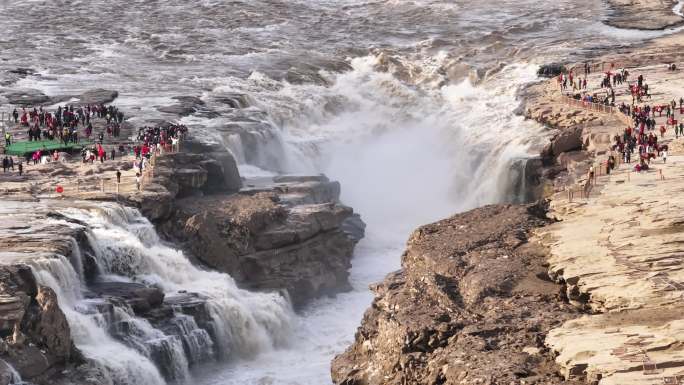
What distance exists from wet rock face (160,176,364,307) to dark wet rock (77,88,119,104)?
73.3ft

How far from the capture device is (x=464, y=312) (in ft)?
141

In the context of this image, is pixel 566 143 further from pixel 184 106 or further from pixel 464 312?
pixel 464 312

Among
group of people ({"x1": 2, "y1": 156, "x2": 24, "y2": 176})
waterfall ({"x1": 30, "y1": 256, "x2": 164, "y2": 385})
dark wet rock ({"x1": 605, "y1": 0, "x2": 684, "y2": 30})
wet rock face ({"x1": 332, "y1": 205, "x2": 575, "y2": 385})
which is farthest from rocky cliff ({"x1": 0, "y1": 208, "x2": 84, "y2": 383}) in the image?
dark wet rock ({"x1": 605, "y1": 0, "x2": 684, "y2": 30})

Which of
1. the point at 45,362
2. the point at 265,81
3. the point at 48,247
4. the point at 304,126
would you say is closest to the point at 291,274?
the point at 48,247

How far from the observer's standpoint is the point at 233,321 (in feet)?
178

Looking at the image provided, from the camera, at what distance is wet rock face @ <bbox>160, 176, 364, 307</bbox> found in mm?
59844

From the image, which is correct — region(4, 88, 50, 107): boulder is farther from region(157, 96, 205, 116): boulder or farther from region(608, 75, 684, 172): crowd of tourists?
region(608, 75, 684, 172): crowd of tourists

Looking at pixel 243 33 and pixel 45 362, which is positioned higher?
pixel 243 33

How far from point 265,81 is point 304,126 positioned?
8309 mm

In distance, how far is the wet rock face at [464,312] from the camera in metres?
38.5

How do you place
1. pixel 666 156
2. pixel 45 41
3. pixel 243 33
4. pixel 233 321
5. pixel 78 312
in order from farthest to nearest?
pixel 243 33
pixel 45 41
pixel 666 156
pixel 233 321
pixel 78 312

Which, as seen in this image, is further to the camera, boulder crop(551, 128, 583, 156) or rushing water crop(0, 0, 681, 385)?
rushing water crop(0, 0, 681, 385)

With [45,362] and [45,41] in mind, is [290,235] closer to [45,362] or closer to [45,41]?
[45,362]

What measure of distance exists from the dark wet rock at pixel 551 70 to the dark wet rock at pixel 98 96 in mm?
32049
